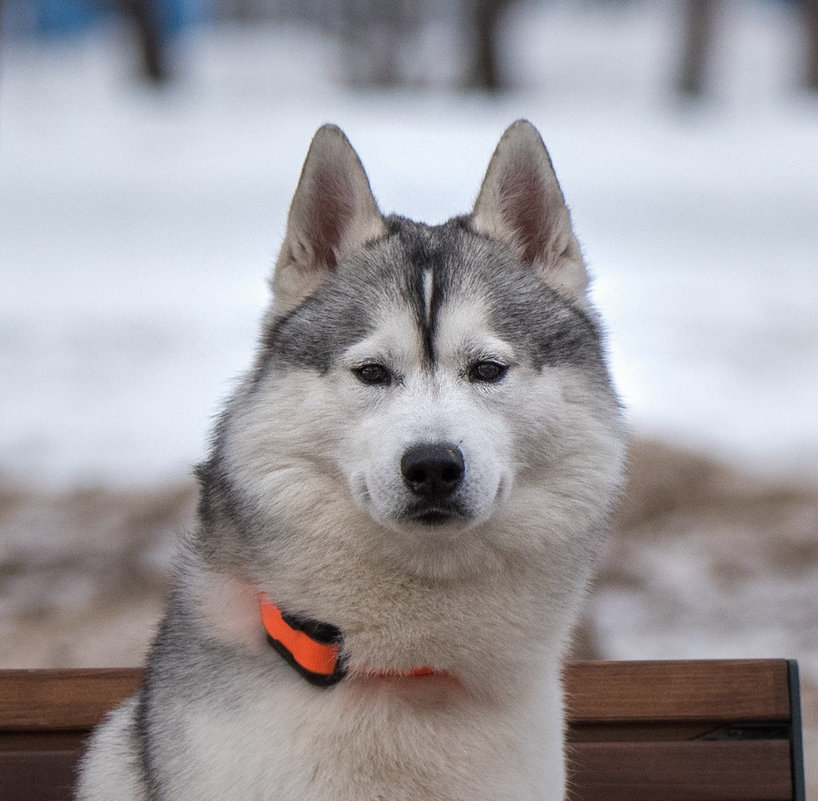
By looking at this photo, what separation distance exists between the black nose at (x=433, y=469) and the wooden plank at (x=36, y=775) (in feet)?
4.50

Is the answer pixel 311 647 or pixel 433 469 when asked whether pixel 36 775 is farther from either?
pixel 433 469

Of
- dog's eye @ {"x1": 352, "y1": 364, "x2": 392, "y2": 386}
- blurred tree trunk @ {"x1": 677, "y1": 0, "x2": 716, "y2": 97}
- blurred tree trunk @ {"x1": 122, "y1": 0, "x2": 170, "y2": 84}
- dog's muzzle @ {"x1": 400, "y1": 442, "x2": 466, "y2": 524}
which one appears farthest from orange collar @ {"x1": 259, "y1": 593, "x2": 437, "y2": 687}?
blurred tree trunk @ {"x1": 677, "y1": 0, "x2": 716, "y2": 97}

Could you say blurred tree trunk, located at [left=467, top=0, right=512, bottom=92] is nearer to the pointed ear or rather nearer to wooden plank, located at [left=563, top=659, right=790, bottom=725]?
the pointed ear

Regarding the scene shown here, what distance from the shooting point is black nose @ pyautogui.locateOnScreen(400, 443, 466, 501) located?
6.85ft

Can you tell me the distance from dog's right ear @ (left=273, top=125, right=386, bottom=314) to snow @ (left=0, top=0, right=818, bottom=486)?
6.75ft

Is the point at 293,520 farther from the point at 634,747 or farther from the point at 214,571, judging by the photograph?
the point at 634,747

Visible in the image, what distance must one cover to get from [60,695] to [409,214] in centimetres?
516

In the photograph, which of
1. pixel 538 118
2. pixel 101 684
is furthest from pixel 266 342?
pixel 538 118

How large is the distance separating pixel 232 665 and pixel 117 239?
7.69 metres

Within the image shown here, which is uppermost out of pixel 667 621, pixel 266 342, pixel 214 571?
pixel 266 342

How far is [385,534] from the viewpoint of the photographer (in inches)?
88.7

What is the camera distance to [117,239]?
938 centimetres

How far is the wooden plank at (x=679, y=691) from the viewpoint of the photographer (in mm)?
2977

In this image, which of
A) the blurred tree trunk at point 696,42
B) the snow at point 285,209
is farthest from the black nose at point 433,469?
the blurred tree trunk at point 696,42
